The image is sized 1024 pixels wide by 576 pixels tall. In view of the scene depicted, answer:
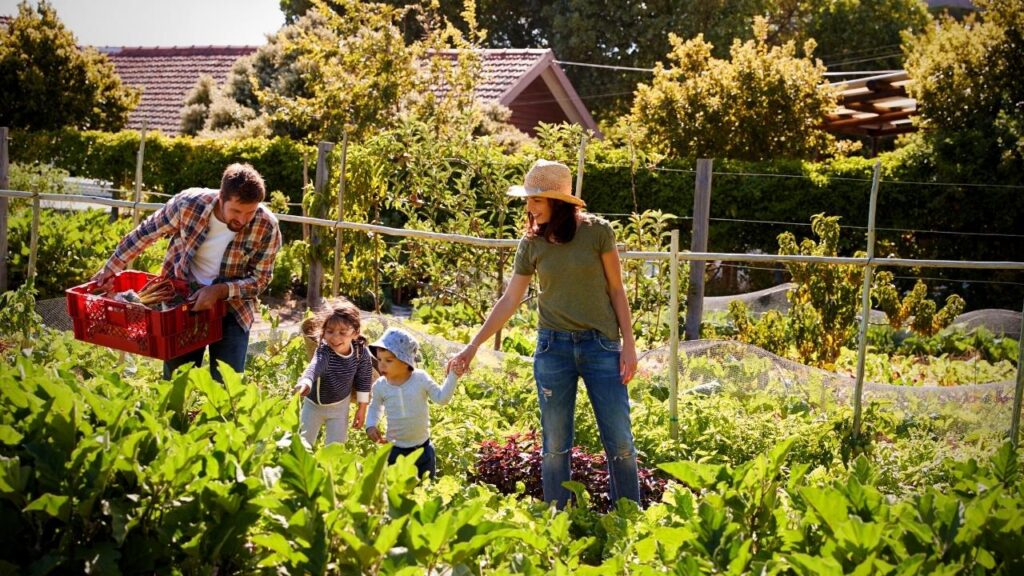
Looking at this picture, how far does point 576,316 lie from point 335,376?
1.20 m

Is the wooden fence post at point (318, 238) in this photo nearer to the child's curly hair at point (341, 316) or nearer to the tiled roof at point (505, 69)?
the child's curly hair at point (341, 316)

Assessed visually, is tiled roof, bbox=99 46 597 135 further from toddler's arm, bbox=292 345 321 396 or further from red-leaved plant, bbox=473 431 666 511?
toddler's arm, bbox=292 345 321 396

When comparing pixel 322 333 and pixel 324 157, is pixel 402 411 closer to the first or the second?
pixel 322 333

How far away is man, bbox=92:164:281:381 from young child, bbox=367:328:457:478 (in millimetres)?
775

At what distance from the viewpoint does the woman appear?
4.27 m

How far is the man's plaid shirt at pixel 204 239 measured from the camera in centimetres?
473

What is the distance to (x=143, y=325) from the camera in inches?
180

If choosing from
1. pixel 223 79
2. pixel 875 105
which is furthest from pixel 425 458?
pixel 223 79

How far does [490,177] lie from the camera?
28.7 ft

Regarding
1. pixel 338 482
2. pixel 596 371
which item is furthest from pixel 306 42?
pixel 338 482

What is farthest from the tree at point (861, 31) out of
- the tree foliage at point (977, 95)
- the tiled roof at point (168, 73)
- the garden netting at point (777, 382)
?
the garden netting at point (777, 382)

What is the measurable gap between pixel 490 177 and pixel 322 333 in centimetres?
417

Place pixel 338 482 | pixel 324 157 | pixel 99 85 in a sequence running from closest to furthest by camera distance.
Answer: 1. pixel 338 482
2. pixel 324 157
3. pixel 99 85

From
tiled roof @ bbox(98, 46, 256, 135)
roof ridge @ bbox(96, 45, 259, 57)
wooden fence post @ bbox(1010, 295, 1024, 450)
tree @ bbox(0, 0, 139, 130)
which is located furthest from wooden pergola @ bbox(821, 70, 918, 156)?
tree @ bbox(0, 0, 139, 130)
